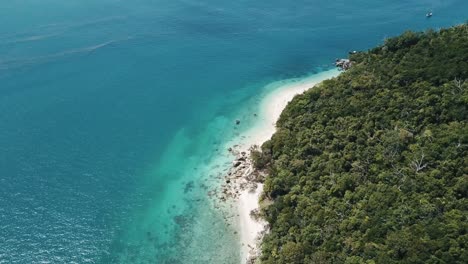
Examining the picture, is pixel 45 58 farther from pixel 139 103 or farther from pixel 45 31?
pixel 139 103

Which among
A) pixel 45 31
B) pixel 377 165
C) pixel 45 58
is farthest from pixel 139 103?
pixel 377 165

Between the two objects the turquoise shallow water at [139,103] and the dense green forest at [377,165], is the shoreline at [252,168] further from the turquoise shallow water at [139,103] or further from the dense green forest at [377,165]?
the dense green forest at [377,165]

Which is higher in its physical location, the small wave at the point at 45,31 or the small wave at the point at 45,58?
the small wave at the point at 45,31

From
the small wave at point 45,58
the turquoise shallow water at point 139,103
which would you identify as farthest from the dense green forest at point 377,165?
the small wave at point 45,58

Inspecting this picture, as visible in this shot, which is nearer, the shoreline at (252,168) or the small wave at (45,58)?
the shoreline at (252,168)

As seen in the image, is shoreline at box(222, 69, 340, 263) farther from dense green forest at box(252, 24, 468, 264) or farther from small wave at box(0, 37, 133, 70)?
small wave at box(0, 37, 133, 70)

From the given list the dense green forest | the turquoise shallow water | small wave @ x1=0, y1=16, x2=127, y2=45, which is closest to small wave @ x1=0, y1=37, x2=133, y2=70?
the turquoise shallow water

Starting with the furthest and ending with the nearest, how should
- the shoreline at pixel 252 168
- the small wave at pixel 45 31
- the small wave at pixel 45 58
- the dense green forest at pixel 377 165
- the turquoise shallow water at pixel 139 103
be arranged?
the small wave at pixel 45 31 → the small wave at pixel 45 58 → the turquoise shallow water at pixel 139 103 → the shoreline at pixel 252 168 → the dense green forest at pixel 377 165

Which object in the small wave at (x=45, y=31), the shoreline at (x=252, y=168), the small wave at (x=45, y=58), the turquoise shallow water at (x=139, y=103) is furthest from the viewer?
the small wave at (x=45, y=31)
